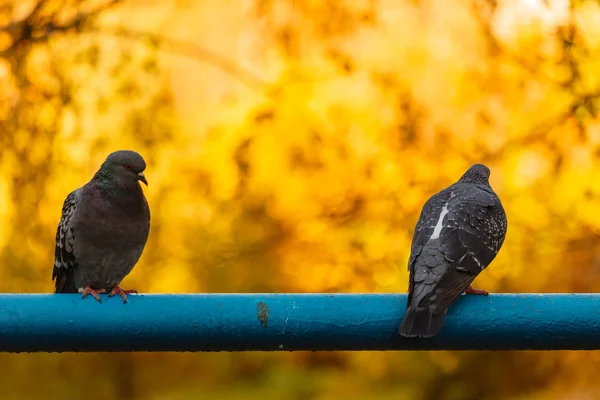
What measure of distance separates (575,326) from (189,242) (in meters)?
5.91

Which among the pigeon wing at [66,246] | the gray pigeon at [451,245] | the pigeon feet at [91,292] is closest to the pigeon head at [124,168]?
the pigeon wing at [66,246]

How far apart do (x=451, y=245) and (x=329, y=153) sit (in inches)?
141

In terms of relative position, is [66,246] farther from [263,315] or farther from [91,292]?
[263,315]

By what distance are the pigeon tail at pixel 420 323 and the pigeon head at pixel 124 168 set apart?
1.91 m

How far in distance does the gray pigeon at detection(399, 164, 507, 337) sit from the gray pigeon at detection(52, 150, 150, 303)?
4.20 feet

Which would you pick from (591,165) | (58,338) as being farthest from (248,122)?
(58,338)

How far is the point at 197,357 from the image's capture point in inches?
331

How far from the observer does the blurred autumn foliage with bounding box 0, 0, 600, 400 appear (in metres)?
6.52

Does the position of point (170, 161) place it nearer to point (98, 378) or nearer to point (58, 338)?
point (98, 378)

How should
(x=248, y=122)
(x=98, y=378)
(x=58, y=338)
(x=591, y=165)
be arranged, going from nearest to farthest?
(x=58, y=338), (x=591, y=165), (x=248, y=122), (x=98, y=378)

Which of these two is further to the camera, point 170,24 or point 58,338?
point 170,24

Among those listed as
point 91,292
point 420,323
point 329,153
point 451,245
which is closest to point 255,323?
point 420,323

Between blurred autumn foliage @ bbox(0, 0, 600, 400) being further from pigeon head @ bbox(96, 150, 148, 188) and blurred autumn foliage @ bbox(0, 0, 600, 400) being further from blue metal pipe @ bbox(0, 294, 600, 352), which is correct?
blue metal pipe @ bbox(0, 294, 600, 352)

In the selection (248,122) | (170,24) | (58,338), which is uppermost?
(170,24)
